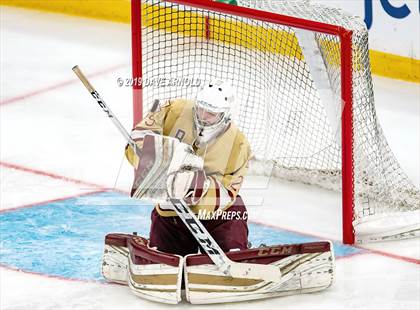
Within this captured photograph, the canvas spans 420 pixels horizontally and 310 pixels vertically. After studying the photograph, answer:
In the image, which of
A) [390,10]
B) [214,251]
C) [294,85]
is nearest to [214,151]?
[214,251]

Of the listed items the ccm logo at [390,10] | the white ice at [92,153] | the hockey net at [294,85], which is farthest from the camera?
the ccm logo at [390,10]

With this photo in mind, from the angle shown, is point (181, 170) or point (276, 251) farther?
point (276, 251)

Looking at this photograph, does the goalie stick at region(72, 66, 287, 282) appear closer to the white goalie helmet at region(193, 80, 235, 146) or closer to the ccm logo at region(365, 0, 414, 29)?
the white goalie helmet at region(193, 80, 235, 146)

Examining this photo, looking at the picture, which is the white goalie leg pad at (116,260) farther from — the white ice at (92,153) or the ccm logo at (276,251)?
the ccm logo at (276,251)

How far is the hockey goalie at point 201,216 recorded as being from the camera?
4.55 metres

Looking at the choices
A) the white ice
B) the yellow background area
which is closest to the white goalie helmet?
the white ice

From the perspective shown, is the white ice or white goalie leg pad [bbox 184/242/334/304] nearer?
white goalie leg pad [bbox 184/242/334/304]

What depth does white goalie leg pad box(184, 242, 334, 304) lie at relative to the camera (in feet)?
15.1

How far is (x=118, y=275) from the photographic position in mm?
4789

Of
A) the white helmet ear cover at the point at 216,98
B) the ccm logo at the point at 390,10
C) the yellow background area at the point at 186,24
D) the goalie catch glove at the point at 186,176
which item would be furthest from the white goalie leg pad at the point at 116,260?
the ccm logo at the point at 390,10

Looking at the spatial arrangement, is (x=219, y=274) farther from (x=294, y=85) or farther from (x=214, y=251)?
(x=294, y=85)

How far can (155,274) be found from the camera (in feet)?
15.1

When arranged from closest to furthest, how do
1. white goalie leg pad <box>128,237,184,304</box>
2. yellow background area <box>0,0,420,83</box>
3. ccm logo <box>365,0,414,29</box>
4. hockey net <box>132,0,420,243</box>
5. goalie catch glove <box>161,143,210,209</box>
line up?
goalie catch glove <box>161,143,210,209</box>
white goalie leg pad <box>128,237,184,304</box>
hockey net <box>132,0,420,243</box>
yellow background area <box>0,0,420,83</box>
ccm logo <box>365,0,414,29</box>

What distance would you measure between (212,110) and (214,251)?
0.43 meters
